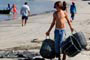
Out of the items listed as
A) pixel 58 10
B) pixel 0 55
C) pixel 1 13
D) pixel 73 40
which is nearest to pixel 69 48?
pixel 73 40

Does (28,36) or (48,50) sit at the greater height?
(48,50)

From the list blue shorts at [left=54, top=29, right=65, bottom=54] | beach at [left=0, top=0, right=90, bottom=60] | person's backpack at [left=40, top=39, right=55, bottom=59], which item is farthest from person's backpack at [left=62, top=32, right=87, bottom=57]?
beach at [left=0, top=0, right=90, bottom=60]

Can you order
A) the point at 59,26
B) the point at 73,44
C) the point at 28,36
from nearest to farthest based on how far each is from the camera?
the point at 73,44 < the point at 59,26 < the point at 28,36

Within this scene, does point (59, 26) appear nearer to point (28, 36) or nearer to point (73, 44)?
point (73, 44)

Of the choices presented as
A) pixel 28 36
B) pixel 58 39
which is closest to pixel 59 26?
pixel 58 39

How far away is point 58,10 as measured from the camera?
9.52 meters

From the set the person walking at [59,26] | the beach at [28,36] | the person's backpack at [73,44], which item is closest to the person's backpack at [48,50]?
the person walking at [59,26]

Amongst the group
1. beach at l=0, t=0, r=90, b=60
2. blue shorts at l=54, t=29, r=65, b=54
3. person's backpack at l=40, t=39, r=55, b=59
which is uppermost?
blue shorts at l=54, t=29, r=65, b=54

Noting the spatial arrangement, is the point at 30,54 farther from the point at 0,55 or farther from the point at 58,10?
the point at 58,10

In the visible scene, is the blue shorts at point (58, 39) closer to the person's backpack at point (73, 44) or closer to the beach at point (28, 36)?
the person's backpack at point (73, 44)

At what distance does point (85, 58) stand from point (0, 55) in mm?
2527

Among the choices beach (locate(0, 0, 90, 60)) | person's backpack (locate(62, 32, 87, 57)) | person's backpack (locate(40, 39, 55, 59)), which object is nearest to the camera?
person's backpack (locate(62, 32, 87, 57))

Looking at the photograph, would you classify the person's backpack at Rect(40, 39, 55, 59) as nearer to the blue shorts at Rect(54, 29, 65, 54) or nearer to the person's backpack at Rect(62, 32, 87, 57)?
the blue shorts at Rect(54, 29, 65, 54)

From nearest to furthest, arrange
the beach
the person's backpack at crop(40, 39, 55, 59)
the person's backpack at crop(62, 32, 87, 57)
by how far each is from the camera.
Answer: the person's backpack at crop(62, 32, 87, 57), the person's backpack at crop(40, 39, 55, 59), the beach
